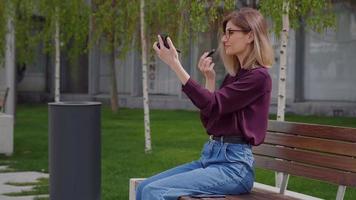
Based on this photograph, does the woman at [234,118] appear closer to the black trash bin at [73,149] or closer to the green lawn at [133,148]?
the black trash bin at [73,149]

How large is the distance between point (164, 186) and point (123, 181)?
4563 millimetres

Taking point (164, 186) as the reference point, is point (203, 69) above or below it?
above

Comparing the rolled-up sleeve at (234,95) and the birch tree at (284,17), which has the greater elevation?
the birch tree at (284,17)

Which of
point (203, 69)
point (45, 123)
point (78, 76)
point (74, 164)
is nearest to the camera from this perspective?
point (203, 69)

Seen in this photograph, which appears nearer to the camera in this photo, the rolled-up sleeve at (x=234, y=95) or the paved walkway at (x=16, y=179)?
the rolled-up sleeve at (x=234, y=95)

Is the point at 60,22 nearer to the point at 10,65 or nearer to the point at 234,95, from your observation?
the point at 10,65

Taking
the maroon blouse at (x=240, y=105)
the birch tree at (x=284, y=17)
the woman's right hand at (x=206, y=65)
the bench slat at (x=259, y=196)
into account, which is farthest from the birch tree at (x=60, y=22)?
the maroon blouse at (x=240, y=105)

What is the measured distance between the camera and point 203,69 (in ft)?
16.4

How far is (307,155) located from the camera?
5098 millimetres

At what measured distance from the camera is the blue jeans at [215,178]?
460 centimetres

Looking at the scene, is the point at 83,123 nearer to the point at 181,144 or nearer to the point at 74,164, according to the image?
the point at 74,164

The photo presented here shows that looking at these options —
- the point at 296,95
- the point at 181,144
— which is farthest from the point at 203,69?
the point at 296,95

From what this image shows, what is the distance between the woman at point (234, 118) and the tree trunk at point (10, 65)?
468 inches

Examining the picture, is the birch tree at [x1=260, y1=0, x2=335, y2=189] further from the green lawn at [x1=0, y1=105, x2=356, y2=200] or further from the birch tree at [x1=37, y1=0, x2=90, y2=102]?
the birch tree at [x1=37, y1=0, x2=90, y2=102]
